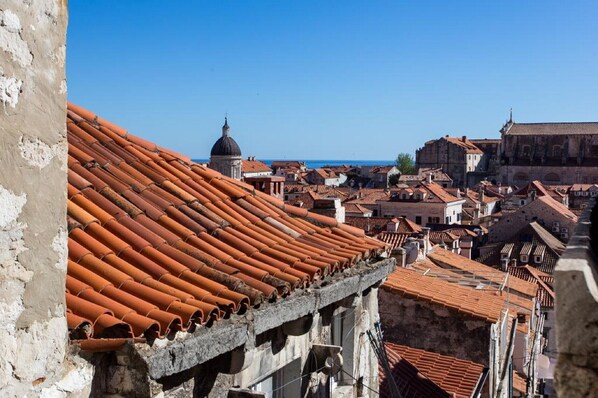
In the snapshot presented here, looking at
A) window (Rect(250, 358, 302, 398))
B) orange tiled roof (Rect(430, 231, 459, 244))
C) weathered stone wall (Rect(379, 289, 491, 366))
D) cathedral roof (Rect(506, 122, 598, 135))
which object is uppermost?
cathedral roof (Rect(506, 122, 598, 135))

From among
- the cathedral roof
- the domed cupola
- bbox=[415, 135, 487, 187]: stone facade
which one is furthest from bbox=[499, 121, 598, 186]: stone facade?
the domed cupola

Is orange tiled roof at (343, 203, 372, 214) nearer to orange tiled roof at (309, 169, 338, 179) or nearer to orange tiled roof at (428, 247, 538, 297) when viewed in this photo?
orange tiled roof at (428, 247, 538, 297)

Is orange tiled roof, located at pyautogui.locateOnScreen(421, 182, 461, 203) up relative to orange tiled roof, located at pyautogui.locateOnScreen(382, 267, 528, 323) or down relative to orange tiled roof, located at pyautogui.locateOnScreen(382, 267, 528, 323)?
down

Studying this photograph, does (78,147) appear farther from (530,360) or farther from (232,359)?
(530,360)

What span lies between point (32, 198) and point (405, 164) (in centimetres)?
12090

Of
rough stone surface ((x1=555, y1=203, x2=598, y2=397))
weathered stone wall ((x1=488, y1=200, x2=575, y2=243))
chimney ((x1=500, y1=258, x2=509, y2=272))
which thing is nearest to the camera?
rough stone surface ((x1=555, y1=203, x2=598, y2=397))

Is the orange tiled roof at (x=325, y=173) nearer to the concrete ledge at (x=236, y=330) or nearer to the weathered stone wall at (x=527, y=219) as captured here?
the weathered stone wall at (x=527, y=219)

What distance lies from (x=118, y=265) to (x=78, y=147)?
60.6 inches

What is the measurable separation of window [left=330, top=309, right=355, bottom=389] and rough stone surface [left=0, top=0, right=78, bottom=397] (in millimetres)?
3526

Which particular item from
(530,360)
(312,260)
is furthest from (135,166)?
(530,360)

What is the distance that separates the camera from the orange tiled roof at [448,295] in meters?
12.0

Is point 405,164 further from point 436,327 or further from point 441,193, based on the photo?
point 436,327

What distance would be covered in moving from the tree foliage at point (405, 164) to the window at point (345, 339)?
112m

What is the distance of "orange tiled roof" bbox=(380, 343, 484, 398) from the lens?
9867 millimetres
